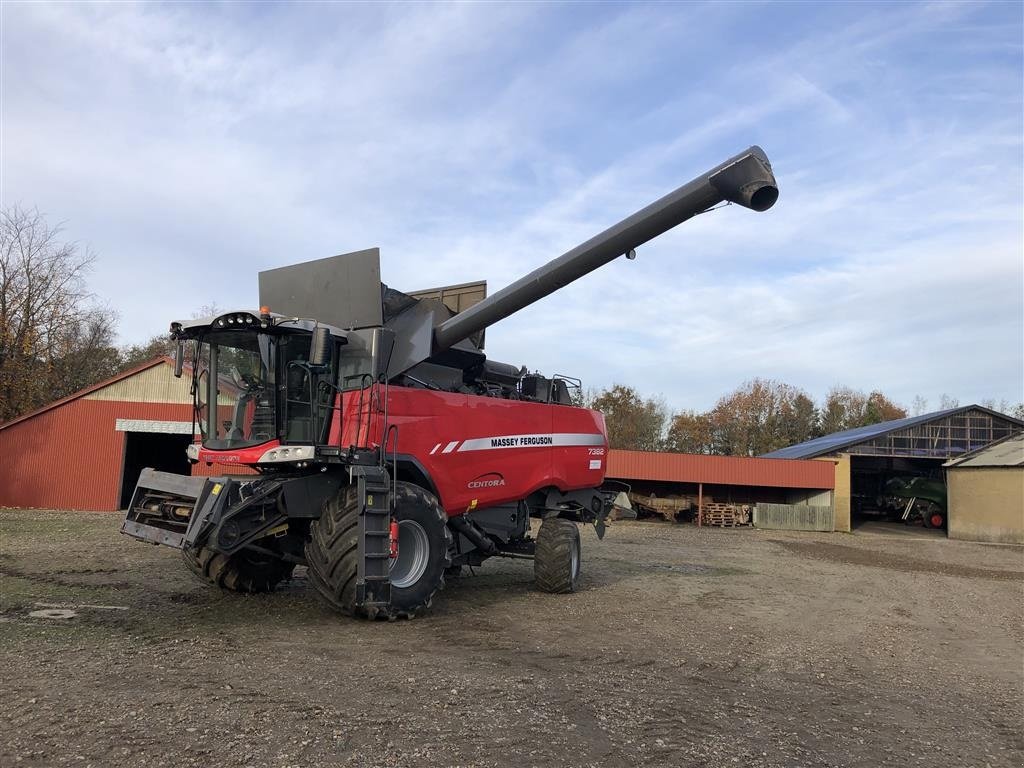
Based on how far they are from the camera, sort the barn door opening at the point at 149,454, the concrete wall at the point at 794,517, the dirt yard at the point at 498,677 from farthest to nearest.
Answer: the concrete wall at the point at 794,517 < the barn door opening at the point at 149,454 < the dirt yard at the point at 498,677

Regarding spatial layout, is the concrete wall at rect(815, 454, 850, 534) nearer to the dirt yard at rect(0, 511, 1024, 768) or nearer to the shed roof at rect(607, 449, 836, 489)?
the shed roof at rect(607, 449, 836, 489)

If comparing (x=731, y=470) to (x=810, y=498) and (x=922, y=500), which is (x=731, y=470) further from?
(x=922, y=500)

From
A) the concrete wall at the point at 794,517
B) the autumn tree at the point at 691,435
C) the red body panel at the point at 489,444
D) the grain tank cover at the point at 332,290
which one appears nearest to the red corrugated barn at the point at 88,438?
the grain tank cover at the point at 332,290

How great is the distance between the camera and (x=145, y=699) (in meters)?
4.48

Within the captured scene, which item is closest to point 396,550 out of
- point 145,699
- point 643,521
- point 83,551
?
point 145,699

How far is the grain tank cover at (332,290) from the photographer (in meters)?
8.05

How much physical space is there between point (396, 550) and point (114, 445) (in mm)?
20268

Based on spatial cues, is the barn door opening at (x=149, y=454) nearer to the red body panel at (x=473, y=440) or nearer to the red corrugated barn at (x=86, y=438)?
the red corrugated barn at (x=86, y=438)

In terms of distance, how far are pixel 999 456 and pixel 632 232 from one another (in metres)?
27.3

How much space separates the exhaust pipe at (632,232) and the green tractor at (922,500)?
3096 cm

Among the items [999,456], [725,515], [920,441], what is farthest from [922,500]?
[725,515]

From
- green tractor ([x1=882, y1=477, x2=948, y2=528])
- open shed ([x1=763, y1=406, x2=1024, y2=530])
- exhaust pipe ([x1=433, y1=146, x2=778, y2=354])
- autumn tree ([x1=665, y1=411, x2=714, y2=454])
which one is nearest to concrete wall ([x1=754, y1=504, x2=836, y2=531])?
open shed ([x1=763, y1=406, x2=1024, y2=530])

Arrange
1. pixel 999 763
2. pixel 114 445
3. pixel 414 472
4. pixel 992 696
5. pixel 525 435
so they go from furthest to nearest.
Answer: pixel 114 445 < pixel 525 435 < pixel 414 472 < pixel 992 696 < pixel 999 763

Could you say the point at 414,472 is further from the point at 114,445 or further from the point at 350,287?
the point at 114,445
